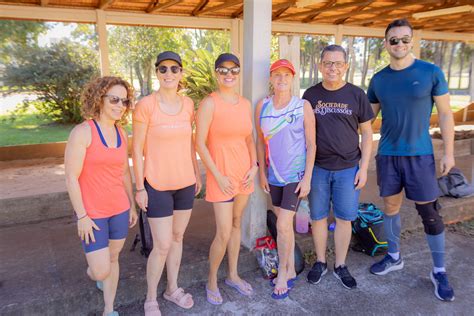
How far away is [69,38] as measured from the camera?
1330cm

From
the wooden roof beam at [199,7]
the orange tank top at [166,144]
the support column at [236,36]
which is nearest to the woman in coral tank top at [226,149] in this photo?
the orange tank top at [166,144]

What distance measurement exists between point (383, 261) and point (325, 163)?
122 cm

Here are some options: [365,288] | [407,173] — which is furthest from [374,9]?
[365,288]

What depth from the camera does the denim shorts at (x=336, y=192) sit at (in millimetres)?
2822

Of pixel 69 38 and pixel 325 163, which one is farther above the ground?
pixel 69 38

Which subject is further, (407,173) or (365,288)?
(365,288)

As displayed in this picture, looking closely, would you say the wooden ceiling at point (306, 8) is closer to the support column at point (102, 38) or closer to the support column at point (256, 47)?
the support column at point (102, 38)

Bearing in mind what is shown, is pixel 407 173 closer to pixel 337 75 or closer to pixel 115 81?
pixel 337 75

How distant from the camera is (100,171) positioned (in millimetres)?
2164

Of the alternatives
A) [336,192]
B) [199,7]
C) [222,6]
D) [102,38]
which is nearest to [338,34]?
[222,6]

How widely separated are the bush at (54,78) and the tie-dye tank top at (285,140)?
9.39m

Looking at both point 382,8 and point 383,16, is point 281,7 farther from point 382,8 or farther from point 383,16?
point 383,16

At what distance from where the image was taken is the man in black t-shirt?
8.77 feet

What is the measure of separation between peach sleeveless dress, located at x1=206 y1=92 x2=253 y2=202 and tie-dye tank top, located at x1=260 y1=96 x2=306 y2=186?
0.17 meters
